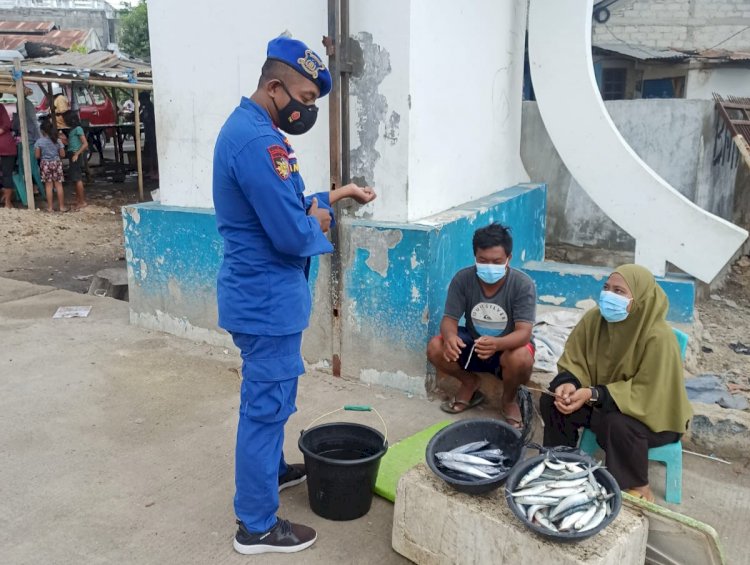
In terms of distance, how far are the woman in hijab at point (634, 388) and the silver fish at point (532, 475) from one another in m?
0.58

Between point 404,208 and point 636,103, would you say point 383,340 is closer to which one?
point 404,208

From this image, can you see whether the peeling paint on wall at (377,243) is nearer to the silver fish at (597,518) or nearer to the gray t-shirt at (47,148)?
the silver fish at (597,518)

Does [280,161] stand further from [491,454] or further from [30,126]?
[30,126]

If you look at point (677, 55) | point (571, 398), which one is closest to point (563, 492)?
point (571, 398)

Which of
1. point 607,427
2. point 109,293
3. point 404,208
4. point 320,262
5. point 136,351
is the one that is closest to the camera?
point 607,427

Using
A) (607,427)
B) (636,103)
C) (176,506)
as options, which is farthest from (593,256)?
(176,506)

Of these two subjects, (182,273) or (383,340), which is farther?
(182,273)

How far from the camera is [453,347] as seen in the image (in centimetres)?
382

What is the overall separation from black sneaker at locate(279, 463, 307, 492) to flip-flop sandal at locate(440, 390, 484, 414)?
1.12m

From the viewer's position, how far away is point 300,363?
2.77 metres

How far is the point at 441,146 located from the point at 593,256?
2821mm

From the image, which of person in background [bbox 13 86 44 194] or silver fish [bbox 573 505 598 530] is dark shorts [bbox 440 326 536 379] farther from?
person in background [bbox 13 86 44 194]

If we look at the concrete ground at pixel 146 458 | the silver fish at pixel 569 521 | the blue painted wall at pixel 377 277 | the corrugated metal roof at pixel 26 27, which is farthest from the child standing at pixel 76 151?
the corrugated metal roof at pixel 26 27

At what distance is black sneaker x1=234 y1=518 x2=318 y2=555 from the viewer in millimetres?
2820
